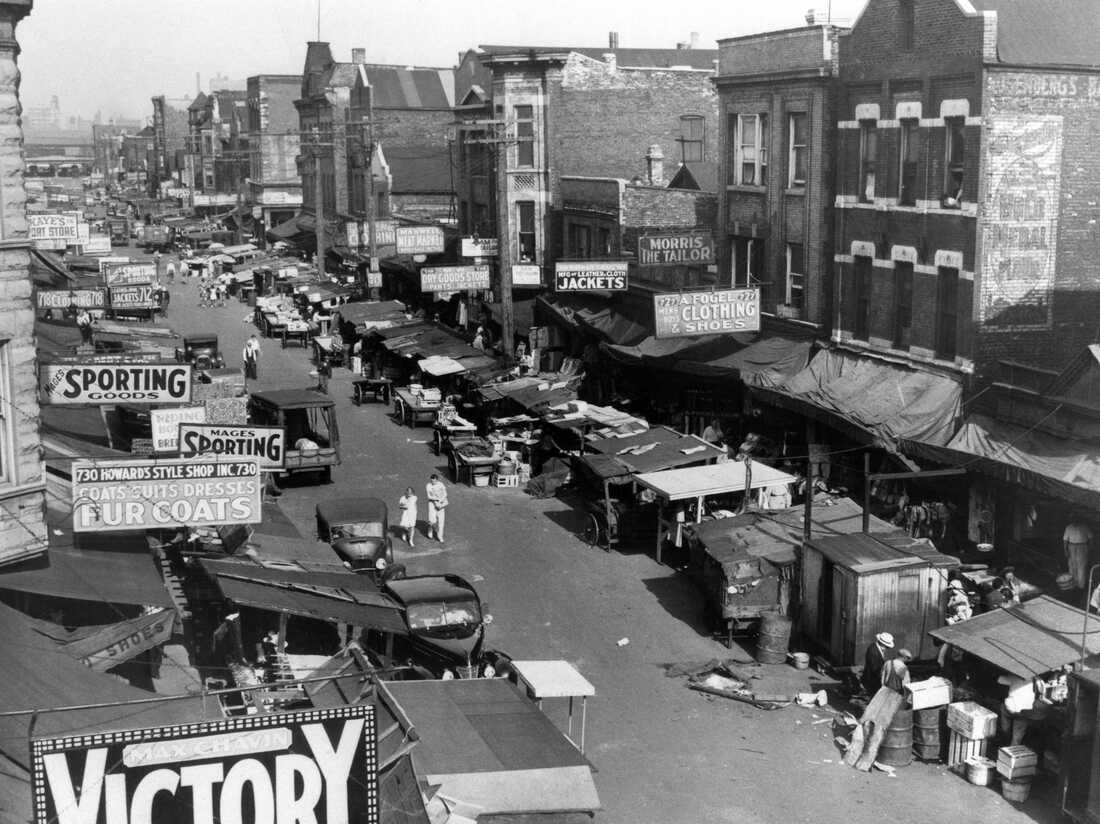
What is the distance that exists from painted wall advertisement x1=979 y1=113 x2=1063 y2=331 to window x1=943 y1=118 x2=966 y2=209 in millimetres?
888

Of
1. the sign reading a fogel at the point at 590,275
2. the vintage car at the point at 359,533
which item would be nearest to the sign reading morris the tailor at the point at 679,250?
the sign reading a fogel at the point at 590,275

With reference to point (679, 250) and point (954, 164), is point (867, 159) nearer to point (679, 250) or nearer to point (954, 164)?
point (954, 164)

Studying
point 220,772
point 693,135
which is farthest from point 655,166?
point 220,772

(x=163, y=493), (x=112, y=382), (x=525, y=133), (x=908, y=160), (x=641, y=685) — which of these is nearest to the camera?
(x=163, y=493)

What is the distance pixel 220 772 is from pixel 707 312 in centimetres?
2473

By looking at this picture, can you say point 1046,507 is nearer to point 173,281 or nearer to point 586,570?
point 586,570

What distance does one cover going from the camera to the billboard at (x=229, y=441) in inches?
955

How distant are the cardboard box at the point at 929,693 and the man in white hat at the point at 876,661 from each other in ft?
3.79

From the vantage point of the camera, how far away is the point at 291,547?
23.7 m

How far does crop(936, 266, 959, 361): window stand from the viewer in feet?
96.5

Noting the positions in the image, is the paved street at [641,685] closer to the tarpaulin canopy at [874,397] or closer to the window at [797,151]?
the tarpaulin canopy at [874,397]

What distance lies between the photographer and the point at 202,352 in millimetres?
51312

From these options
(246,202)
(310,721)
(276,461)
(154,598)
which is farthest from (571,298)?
(246,202)

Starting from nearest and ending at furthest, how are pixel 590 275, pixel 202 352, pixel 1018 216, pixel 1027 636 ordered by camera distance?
pixel 1027 636 < pixel 1018 216 < pixel 590 275 < pixel 202 352
